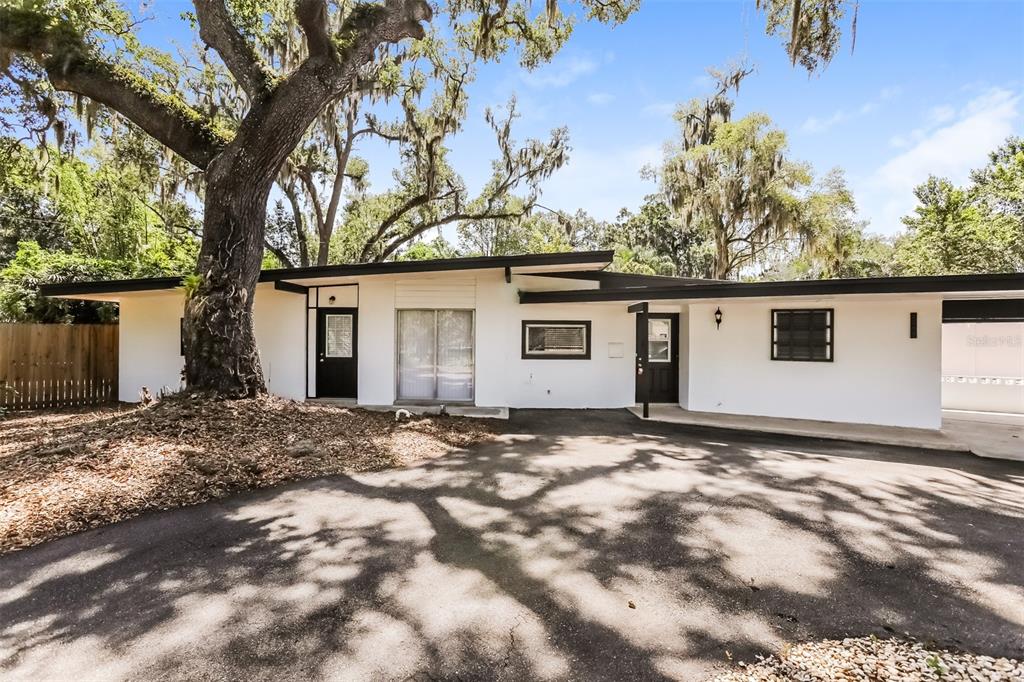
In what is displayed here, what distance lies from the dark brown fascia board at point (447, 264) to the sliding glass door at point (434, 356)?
1.32 metres

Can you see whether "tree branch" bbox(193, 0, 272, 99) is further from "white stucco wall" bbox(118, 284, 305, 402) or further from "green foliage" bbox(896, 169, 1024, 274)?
"green foliage" bbox(896, 169, 1024, 274)

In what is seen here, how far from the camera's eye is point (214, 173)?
658 cm

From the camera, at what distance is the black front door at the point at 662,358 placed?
10055 mm

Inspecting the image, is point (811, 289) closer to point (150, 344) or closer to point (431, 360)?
point (431, 360)

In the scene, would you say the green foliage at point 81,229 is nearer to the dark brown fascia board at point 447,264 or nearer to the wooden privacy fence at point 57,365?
the wooden privacy fence at point 57,365

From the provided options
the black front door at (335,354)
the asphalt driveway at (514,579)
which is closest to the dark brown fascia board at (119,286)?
the black front door at (335,354)

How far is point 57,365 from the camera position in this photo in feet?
31.4

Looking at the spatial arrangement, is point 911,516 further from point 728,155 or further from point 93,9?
point 728,155

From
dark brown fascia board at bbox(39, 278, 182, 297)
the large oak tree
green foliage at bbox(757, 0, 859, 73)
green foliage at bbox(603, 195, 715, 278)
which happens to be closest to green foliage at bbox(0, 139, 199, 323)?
dark brown fascia board at bbox(39, 278, 182, 297)

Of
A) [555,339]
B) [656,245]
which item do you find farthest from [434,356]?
[656,245]

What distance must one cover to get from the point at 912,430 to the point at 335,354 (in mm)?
10756

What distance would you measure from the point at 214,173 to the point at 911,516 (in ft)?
29.7

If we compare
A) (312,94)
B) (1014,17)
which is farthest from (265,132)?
(1014,17)

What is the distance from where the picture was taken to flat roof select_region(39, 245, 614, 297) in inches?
313
